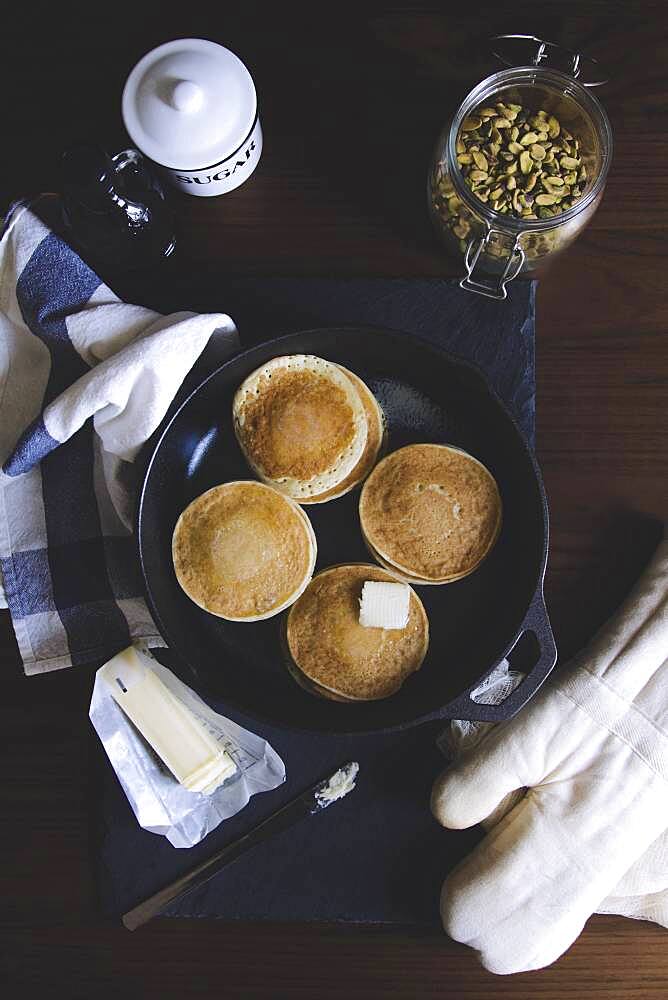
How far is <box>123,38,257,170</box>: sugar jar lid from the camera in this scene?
2.76 ft

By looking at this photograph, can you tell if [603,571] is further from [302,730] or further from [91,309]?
[91,309]

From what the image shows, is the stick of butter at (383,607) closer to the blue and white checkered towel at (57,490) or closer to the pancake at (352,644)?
the pancake at (352,644)

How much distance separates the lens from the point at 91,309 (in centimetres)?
95

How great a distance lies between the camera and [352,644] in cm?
95

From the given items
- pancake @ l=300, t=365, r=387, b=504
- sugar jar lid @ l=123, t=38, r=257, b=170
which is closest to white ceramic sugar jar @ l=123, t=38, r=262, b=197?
sugar jar lid @ l=123, t=38, r=257, b=170

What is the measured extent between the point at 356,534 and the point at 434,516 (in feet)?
0.34

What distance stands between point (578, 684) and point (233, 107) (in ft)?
2.27

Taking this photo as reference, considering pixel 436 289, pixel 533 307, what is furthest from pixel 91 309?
pixel 533 307

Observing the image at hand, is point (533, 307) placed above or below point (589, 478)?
above

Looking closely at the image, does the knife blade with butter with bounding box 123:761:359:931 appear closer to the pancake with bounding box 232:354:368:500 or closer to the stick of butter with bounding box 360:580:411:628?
the stick of butter with bounding box 360:580:411:628

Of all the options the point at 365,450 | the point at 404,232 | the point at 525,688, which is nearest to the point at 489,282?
the point at 404,232

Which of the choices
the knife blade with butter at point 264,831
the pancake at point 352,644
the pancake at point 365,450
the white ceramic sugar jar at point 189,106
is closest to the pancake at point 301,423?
the pancake at point 365,450

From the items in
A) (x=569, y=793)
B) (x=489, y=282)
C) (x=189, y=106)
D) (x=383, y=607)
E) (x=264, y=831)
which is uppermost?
(x=189, y=106)

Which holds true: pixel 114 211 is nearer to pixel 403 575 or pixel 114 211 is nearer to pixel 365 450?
pixel 365 450
